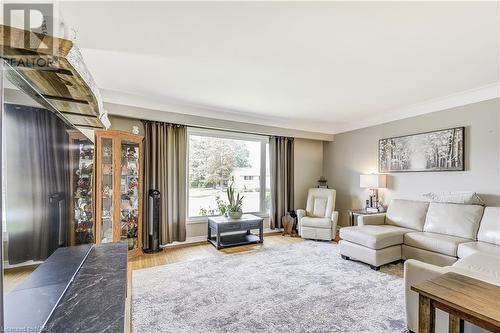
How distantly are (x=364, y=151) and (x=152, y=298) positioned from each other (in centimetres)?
457

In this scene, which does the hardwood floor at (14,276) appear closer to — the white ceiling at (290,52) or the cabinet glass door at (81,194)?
the cabinet glass door at (81,194)

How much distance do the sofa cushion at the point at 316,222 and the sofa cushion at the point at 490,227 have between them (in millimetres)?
2094

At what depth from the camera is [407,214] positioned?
3799 millimetres

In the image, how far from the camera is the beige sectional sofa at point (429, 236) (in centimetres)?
286

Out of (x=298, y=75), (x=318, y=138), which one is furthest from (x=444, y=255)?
(x=318, y=138)

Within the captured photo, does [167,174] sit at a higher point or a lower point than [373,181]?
higher

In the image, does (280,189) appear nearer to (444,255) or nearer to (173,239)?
(173,239)

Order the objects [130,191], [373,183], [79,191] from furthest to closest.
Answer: [373,183] → [130,191] → [79,191]

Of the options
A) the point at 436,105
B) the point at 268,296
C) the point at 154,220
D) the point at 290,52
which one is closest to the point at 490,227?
the point at 436,105

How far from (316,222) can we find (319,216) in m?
0.44

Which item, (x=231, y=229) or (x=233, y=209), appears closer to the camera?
(x=231, y=229)

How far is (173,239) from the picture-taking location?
420 cm

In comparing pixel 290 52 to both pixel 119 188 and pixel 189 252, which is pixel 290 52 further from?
pixel 189 252

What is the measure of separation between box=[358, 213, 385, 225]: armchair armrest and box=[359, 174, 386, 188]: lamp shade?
615 millimetres
